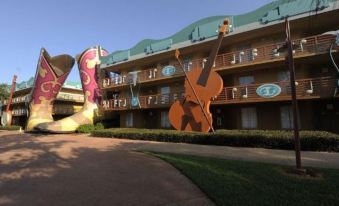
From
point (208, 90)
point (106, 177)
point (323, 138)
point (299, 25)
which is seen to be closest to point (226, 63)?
point (208, 90)

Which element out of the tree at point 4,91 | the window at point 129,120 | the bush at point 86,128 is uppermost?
the tree at point 4,91

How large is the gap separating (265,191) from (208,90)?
527 inches

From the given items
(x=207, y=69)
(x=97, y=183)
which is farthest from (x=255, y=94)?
(x=97, y=183)

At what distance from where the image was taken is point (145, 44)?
2838 cm

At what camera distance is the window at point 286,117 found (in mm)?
19239

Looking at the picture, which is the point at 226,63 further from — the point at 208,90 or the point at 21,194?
the point at 21,194

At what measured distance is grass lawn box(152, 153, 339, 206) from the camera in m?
5.69

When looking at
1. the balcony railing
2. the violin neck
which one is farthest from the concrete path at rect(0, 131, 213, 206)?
the balcony railing

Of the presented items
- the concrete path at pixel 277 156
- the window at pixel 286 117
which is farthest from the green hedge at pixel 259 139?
the window at pixel 286 117

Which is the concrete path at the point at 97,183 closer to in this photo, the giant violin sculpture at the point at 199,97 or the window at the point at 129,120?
the giant violin sculpture at the point at 199,97

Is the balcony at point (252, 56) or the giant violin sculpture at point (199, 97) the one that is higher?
the balcony at point (252, 56)

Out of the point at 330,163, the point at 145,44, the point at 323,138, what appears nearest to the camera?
the point at 330,163

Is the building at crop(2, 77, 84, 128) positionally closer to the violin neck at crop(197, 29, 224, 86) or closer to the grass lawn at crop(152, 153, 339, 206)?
the violin neck at crop(197, 29, 224, 86)

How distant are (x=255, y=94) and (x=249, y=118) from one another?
2.76 metres
